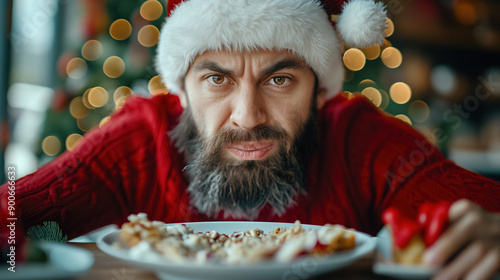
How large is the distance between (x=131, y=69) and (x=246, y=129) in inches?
37.6

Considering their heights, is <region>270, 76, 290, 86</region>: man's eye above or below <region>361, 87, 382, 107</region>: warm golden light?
below

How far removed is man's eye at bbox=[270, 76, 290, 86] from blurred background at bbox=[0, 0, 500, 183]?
0.48 m

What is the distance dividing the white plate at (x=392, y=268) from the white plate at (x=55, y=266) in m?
0.34

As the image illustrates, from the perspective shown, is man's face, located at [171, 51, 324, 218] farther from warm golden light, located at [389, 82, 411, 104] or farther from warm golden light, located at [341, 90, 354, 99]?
warm golden light, located at [389, 82, 411, 104]

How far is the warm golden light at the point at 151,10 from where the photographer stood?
169 centimetres

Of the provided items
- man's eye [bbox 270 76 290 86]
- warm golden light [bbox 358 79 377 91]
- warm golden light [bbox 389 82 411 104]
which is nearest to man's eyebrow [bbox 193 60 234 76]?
man's eye [bbox 270 76 290 86]

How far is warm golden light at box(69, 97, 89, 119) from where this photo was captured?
1698mm

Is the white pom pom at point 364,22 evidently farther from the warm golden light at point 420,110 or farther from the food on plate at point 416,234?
the warm golden light at point 420,110

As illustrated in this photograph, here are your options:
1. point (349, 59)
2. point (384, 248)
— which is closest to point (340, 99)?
point (349, 59)

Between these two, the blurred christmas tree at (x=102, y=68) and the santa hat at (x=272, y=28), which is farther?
the blurred christmas tree at (x=102, y=68)

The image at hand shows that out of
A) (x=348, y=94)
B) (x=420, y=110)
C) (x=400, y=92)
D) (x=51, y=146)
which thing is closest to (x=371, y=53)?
(x=348, y=94)

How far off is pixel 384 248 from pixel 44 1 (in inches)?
73.0

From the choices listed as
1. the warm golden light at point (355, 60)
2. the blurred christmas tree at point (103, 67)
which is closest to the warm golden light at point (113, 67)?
the blurred christmas tree at point (103, 67)

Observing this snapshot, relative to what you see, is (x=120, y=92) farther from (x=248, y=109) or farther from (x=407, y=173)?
(x=407, y=173)
